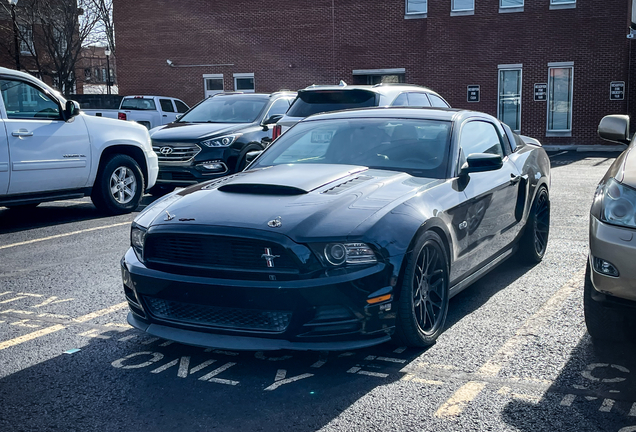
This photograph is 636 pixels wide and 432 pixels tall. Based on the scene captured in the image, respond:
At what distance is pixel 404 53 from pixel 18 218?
20379mm

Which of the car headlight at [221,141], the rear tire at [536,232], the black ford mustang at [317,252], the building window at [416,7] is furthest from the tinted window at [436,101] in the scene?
the building window at [416,7]

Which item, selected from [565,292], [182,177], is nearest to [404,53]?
[182,177]

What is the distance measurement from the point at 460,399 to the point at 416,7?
1008 inches

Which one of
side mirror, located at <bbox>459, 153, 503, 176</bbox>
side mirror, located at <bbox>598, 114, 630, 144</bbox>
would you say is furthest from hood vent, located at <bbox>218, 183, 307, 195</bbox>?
side mirror, located at <bbox>598, 114, 630, 144</bbox>

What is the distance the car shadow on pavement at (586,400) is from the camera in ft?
10.9

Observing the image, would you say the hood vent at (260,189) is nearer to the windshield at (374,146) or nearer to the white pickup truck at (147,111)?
the windshield at (374,146)

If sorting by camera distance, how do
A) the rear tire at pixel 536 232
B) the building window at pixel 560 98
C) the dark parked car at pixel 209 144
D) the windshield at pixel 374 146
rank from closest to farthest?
the windshield at pixel 374 146
the rear tire at pixel 536 232
the dark parked car at pixel 209 144
the building window at pixel 560 98

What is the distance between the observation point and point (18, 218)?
32.7 ft

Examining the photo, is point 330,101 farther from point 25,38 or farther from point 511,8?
point 25,38

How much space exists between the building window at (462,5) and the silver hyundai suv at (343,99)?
56.2 feet

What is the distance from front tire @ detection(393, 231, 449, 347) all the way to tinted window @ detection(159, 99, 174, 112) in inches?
888

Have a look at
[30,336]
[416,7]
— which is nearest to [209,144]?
[30,336]

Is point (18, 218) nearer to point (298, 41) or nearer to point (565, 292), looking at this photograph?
point (565, 292)

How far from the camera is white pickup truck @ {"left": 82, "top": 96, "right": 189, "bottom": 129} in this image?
24.8m
